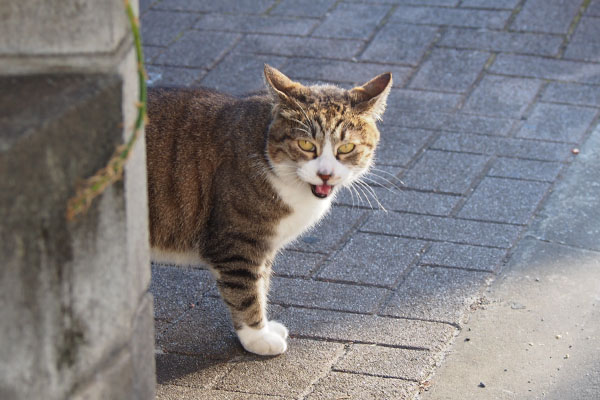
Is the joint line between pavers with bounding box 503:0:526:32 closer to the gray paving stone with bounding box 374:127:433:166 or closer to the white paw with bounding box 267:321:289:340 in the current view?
the gray paving stone with bounding box 374:127:433:166

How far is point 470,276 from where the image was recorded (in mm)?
3535

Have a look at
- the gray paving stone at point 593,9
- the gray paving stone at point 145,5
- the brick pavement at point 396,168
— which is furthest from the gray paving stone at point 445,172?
the gray paving stone at point 145,5

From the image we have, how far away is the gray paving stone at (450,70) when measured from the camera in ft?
16.9

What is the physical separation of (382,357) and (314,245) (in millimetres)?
910

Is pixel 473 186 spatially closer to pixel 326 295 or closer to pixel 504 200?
pixel 504 200

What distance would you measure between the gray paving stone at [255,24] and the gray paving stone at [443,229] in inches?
88.5

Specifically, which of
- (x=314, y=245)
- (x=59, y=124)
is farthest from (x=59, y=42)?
(x=314, y=245)

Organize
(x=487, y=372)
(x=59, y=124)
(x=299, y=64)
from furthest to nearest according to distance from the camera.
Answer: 1. (x=299, y=64)
2. (x=487, y=372)
3. (x=59, y=124)

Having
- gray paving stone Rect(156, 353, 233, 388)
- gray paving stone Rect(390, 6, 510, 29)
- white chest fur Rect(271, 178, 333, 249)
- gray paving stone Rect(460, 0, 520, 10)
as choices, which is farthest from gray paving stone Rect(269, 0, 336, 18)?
gray paving stone Rect(156, 353, 233, 388)

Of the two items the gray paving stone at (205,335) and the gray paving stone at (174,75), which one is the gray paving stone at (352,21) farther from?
the gray paving stone at (205,335)

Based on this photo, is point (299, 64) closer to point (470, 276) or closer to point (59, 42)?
point (470, 276)

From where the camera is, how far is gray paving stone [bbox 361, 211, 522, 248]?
3785mm

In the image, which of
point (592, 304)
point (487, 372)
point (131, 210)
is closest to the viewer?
point (131, 210)

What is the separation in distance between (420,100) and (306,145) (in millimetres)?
2176
